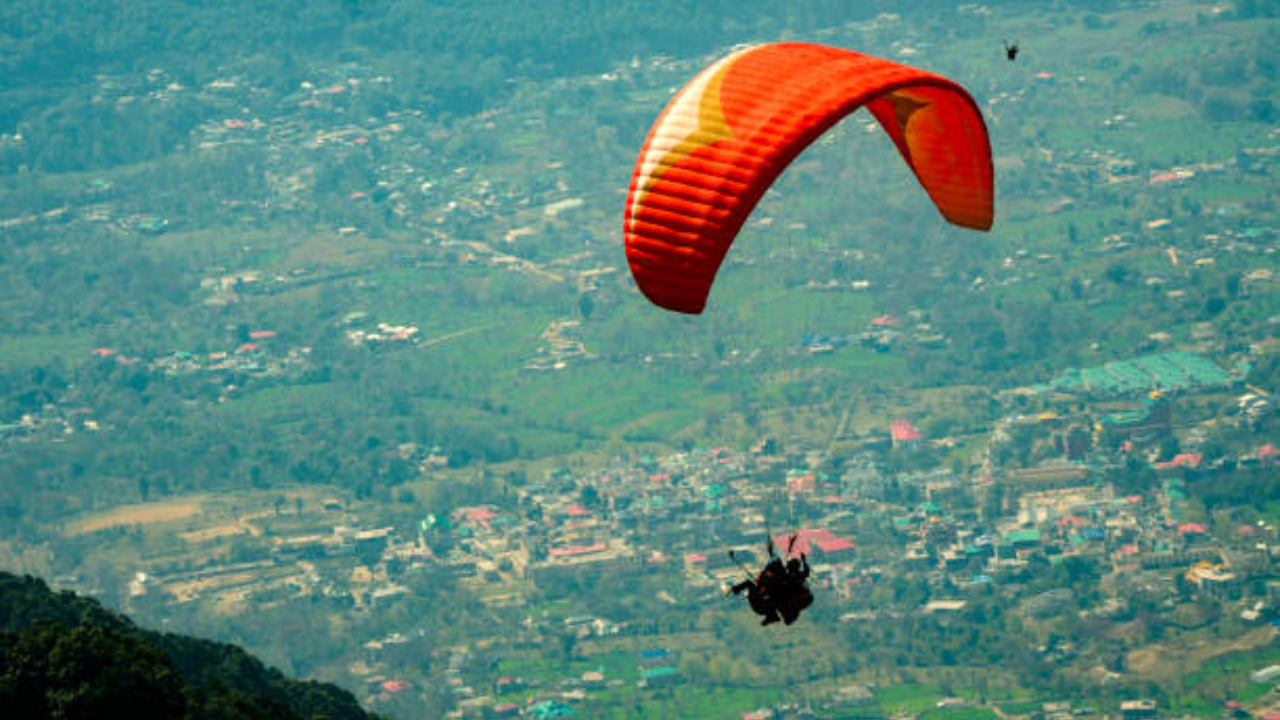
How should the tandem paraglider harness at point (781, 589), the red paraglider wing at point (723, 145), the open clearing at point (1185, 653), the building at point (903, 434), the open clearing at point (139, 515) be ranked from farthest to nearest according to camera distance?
the building at point (903, 434) → the open clearing at point (139, 515) → the open clearing at point (1185, 653) → the red paraglider wing at point (723, 145) → the tandem paraglider harness at point (781, 589)

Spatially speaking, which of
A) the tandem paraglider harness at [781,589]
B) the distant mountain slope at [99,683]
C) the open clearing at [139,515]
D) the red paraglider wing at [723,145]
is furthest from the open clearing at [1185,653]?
the tandem paraglider harness at [781,589]

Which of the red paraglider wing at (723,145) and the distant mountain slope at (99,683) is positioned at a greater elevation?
the red paraglider wing at (723,145)

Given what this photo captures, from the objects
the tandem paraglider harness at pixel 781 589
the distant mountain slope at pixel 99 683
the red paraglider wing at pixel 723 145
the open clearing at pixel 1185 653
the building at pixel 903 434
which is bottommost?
the open clearing at pixel 1185 653

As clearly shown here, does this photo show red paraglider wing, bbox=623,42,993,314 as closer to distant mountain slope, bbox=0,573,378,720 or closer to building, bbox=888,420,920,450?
distant mountain slope, bbox=0,573,378,720

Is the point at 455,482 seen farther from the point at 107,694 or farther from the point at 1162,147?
the point at 107,694

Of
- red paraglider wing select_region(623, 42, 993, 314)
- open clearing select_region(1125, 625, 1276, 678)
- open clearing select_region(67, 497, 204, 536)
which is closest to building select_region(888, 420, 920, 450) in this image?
open clearing select_region(1125, 625, 1276, 678)

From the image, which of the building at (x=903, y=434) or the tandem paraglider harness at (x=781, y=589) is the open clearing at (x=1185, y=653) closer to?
the building at (x=903, y=434)

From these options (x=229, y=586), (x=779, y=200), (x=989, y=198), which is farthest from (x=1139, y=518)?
(x=989, y=198)

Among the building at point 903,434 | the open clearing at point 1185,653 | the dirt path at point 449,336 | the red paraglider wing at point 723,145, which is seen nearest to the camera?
the red paraglider wing at point 723,145

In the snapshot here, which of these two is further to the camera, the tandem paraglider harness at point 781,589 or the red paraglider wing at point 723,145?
the red paraglider wing at point 723,145
